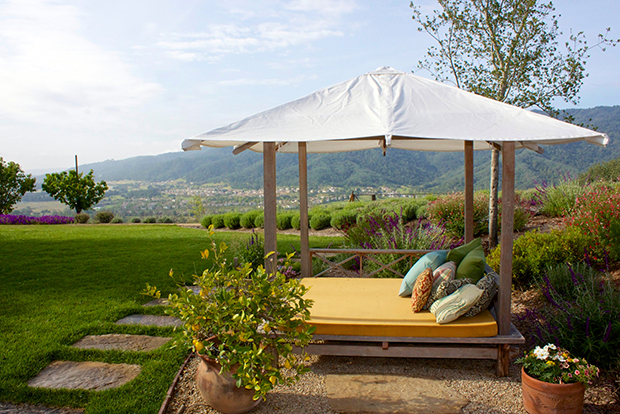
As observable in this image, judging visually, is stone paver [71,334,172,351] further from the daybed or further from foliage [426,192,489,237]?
foliage [426,192,489,237]

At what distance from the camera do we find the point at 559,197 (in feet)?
29.0

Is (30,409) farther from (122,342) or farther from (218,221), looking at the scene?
(218,221)

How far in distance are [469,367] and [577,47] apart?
21.7 ft

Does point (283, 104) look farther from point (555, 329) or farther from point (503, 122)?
point (555, 329)

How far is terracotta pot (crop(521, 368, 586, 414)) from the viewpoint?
261cm

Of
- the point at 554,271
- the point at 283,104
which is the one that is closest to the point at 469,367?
the point at 554,271

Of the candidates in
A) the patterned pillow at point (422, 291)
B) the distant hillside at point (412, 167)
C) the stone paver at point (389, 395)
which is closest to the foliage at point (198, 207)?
the patterned pillow at point (422, 291)

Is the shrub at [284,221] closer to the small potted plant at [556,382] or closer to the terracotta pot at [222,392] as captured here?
the terracotta pot at [222,392]

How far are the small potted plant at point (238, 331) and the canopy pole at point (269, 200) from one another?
2.53 feet

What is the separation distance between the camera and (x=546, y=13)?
725 centimetres

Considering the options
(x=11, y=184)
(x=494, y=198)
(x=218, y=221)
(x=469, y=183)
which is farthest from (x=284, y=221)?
(x=11, y=184)

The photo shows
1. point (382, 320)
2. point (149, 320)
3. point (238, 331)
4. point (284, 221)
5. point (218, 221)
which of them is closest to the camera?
point (238, 331)

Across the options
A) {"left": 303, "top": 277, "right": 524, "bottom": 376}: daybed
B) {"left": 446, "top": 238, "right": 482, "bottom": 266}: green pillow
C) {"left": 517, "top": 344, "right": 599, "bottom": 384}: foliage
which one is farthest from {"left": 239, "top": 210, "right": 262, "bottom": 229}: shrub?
{"left": 517, "top": 344, "right": 599, "bottom": 384}: foliage

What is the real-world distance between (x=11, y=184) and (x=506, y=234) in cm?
2494
